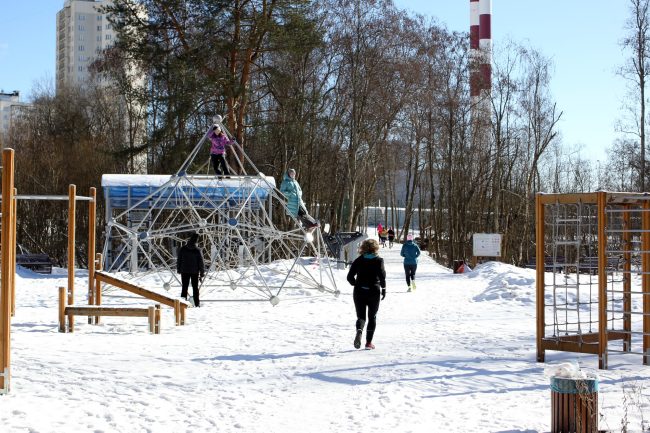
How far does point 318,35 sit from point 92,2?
256 feet

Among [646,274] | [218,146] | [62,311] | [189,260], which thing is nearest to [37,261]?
[218,146]

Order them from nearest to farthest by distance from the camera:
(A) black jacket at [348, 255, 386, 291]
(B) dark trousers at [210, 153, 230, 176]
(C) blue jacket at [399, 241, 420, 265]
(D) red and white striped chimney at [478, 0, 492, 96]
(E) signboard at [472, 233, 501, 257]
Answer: (A) black jacket at [348, 255, 386, 291] < (B) dark trousers at [210, 153, 230, 176] < (C) blue jacket at [399, 241, 420, 265] < (E) signboard at [472, 233, 501, 257] < (D) red and white striped chimney at [478, 0, 492, 96]

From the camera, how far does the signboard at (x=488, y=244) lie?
→ 26.8 metres

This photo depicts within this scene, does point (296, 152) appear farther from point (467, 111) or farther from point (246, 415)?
point (246, 415)

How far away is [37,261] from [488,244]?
51.2 ft

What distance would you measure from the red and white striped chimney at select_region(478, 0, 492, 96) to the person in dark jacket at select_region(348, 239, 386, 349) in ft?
96.3

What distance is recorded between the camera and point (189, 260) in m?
15.4

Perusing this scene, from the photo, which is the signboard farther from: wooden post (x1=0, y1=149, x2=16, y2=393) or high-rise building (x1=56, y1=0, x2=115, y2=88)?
high-rise building (x1=56, y1=0, x2=115, y2=88)

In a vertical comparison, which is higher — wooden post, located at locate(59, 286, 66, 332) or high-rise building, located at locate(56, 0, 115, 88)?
high-rise building, located at locate(56, 0, 115, 88)

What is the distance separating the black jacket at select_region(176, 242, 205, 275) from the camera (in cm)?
1538

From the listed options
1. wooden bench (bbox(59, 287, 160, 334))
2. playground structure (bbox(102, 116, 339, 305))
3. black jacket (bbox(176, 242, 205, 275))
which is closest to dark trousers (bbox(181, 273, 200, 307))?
black jacket (bbox(176, 242, 205, 275))

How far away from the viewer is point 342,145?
41.2 meters

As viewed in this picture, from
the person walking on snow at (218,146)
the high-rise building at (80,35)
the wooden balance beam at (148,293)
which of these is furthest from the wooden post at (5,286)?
the high-rise building at (80,35)

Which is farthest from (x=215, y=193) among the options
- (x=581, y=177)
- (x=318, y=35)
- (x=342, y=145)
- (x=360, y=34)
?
(x=581, y=177)
